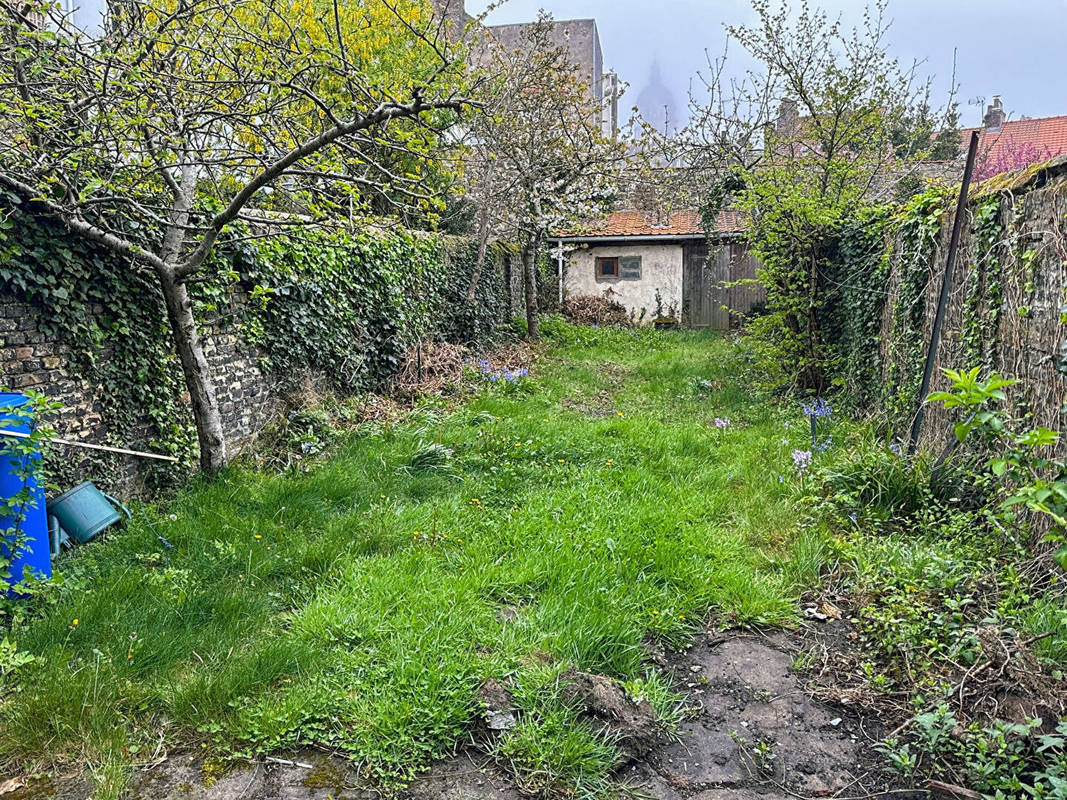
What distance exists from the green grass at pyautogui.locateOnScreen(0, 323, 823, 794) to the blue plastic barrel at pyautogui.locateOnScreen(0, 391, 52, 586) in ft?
0.71

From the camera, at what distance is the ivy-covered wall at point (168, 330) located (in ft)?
12.9

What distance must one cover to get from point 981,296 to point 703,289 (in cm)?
1362

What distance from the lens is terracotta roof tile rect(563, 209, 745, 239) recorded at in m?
17.1

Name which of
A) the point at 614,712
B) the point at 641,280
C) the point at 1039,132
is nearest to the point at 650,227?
the point at 641,280

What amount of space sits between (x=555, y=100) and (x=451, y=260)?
374cm

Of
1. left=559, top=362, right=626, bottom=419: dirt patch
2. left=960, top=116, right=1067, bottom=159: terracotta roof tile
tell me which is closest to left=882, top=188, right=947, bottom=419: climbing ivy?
left=559, top=362, right=626, bottom=419: dirt patch

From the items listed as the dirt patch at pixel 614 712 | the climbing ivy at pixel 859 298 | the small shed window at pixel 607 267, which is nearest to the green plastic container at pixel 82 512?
the dirt patch at pixel 614 712

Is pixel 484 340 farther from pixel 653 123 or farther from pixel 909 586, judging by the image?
pixel 909 586

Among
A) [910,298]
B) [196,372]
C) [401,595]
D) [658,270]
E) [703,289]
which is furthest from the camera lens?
[658,270]

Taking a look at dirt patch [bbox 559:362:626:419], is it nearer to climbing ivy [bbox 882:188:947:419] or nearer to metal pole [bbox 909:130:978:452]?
climbing ivy [bbox 882:188:947:419]

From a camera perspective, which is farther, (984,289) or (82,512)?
(984,289)

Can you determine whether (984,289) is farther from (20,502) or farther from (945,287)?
(20,502)

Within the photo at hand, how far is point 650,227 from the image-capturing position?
17.7 m

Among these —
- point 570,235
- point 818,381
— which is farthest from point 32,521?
point 570,235
